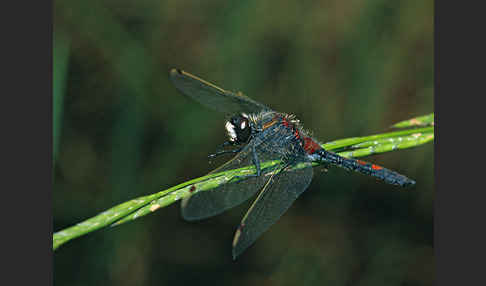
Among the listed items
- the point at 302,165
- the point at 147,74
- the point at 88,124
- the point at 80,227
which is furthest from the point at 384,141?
the point at 88,124

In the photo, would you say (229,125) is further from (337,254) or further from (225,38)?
(337,254)

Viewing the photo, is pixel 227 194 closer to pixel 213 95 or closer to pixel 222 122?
pixel 213 95

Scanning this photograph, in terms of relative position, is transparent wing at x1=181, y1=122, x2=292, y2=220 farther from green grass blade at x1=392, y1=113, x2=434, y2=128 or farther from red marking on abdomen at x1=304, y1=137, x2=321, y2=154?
green grass blade at x1=392, y1=113, x2=434, y2=128

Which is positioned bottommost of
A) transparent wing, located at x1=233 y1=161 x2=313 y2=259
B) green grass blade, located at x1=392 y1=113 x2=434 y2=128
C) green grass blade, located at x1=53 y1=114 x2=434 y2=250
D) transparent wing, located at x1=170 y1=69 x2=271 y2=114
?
transparent wing, located at x1=233 y1=161 x2=313 y2=259

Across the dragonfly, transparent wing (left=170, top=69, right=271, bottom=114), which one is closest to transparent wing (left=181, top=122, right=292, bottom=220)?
the dragonfly

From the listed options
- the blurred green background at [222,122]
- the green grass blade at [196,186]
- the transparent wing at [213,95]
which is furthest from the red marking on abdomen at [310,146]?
the blurred green background at [222,122]

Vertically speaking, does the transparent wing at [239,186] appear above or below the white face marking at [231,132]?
below

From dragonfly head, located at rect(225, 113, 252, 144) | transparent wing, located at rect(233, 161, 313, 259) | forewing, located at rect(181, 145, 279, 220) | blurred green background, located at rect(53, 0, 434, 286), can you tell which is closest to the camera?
forewing, located at rect(181, 145, 279, 220)

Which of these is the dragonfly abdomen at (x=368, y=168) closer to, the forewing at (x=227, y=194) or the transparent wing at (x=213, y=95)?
the forewing at (x=227, y=194)
